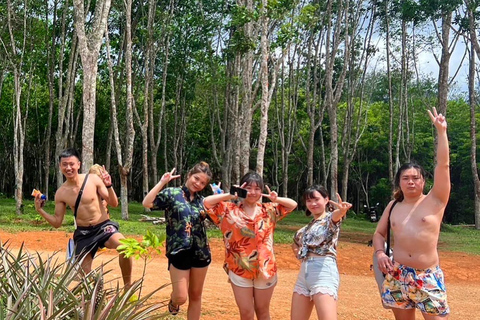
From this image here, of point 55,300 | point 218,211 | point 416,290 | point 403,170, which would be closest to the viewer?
point 55,300

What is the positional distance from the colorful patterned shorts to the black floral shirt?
158 cm

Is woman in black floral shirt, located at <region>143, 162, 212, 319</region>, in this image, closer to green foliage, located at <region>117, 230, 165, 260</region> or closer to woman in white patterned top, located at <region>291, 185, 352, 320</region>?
green foliage, located at <region>117, 230, 165, 260</region>

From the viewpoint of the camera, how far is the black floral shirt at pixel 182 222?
13.5 feet

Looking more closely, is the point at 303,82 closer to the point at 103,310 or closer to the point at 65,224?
the point at 65,224

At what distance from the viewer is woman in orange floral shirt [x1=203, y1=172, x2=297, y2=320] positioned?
12.8 feet

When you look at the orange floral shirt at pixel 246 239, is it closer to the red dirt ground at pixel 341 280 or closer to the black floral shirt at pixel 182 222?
the black floral shirt at pixel 182 222

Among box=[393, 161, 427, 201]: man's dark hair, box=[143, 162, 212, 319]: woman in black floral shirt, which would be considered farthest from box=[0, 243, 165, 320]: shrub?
box=[393, 161, 427, 201]: man's dark hair

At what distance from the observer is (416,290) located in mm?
3355

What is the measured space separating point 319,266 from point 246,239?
63 cm

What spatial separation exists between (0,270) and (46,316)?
115 cm

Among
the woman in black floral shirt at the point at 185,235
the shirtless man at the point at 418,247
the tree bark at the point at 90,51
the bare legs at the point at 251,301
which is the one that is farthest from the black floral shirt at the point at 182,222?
the tree bark at the point at 90,51

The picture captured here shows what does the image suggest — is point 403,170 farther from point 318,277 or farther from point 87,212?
point 87,212

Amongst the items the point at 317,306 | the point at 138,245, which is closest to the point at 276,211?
the point at 317,306

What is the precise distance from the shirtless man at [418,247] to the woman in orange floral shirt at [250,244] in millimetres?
915
